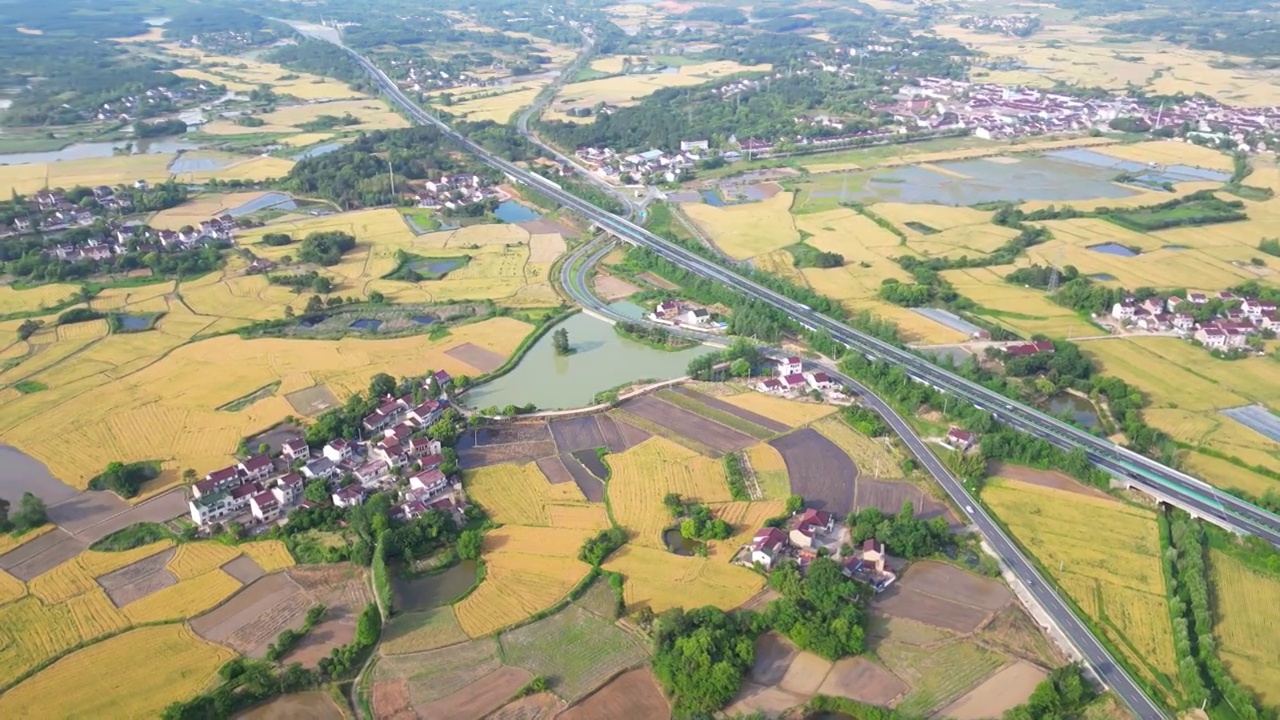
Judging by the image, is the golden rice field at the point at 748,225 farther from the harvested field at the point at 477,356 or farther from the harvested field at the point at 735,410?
the harvested field at the point at 477,356

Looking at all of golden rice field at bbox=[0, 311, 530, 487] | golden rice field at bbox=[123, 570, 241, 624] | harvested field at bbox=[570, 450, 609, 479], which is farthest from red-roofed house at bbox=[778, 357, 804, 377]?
golden rice field at bbox=[123, 570, 241, 624]

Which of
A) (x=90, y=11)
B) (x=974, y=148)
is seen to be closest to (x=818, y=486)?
(x=974, y=148)

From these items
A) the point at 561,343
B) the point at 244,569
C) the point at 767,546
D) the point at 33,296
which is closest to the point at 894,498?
the point at 767,546

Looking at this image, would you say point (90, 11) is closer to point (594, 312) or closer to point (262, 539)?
point (594, 312)

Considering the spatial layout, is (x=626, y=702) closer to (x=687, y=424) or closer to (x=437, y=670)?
(x=437, y=670)

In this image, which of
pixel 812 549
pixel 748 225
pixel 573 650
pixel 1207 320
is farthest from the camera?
pixel 748 225

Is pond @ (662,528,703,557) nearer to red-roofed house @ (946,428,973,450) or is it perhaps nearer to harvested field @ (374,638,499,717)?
harvested field @ (374,638,499,717)
